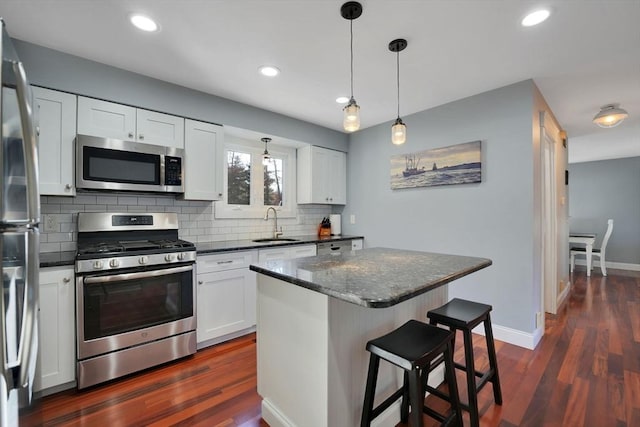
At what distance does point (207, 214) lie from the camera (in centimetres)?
315

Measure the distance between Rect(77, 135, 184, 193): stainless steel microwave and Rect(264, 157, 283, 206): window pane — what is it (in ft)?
4.20

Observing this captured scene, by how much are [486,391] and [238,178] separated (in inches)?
123

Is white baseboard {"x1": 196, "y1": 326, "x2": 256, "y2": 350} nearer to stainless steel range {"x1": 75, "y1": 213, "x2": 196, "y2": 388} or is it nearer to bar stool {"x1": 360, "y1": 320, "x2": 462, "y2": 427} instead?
stainless steel range {"x1": 75, "y1": 213, "x2": 196, "y2": 388}

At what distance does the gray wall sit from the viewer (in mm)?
6211

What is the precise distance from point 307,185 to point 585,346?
3298 mm

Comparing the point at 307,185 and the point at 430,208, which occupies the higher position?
Answer: the point at 307,185

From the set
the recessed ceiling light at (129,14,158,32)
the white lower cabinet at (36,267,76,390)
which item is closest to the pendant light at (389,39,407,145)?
the recessed ceiling light at (129,14,158,32)

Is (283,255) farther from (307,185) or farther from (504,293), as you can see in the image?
(504,293)

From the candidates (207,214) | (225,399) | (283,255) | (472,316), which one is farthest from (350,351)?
(207,214)

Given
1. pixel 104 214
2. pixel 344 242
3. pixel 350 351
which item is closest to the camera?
pixel 350 351

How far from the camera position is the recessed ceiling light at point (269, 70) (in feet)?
7.84

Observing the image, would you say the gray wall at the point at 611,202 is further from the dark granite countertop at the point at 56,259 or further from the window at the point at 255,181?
the dark granite countertop at the point at 56,259

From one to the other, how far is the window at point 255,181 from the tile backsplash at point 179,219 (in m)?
→ 0.13

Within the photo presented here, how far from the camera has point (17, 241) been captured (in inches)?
43.9
